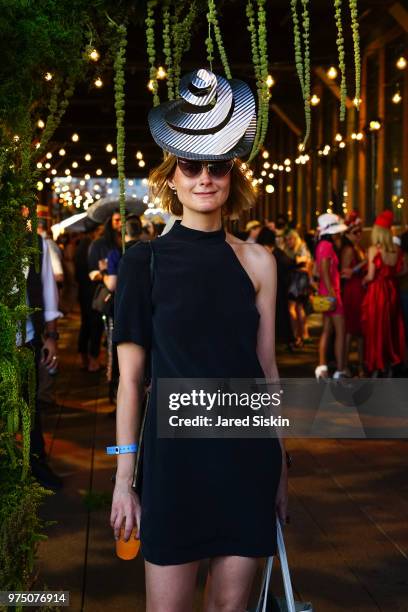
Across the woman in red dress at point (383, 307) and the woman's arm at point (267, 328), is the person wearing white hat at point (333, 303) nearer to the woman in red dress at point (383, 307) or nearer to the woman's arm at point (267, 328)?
the woman in red dress at point (383, 307)

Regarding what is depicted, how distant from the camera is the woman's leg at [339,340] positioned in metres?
10.3

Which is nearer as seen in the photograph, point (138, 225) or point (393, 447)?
point (393, 447)

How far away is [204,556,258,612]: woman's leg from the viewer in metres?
2.49

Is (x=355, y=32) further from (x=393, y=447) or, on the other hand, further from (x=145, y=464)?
(x=393, y=447)

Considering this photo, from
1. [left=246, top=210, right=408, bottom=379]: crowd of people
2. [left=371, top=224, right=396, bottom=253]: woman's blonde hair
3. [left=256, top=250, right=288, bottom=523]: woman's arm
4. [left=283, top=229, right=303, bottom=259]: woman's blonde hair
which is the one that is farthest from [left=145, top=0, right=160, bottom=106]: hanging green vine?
[left=283, top=229, right=303, bottom=259]: woman's blonde hair

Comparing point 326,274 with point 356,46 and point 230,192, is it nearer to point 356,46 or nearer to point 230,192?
point 230,192

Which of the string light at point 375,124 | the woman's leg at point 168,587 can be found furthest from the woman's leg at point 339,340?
the string light at point 375,124

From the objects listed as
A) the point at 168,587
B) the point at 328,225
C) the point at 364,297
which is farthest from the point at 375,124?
the point at 168,587

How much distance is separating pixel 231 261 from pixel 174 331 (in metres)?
0.25

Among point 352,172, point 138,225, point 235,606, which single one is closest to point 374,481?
point 138,225

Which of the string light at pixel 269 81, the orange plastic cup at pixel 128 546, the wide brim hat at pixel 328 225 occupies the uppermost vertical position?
the string light at pixel 269 81

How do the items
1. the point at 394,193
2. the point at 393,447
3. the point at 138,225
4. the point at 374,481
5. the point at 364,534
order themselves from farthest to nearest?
the point at 394,193, the point at 138,225, the point at 393,447, the point at 374,481, the point at 364,534

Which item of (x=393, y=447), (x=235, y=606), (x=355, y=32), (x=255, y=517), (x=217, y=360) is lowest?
(x=393, y=447)

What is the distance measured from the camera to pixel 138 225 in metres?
9.26
